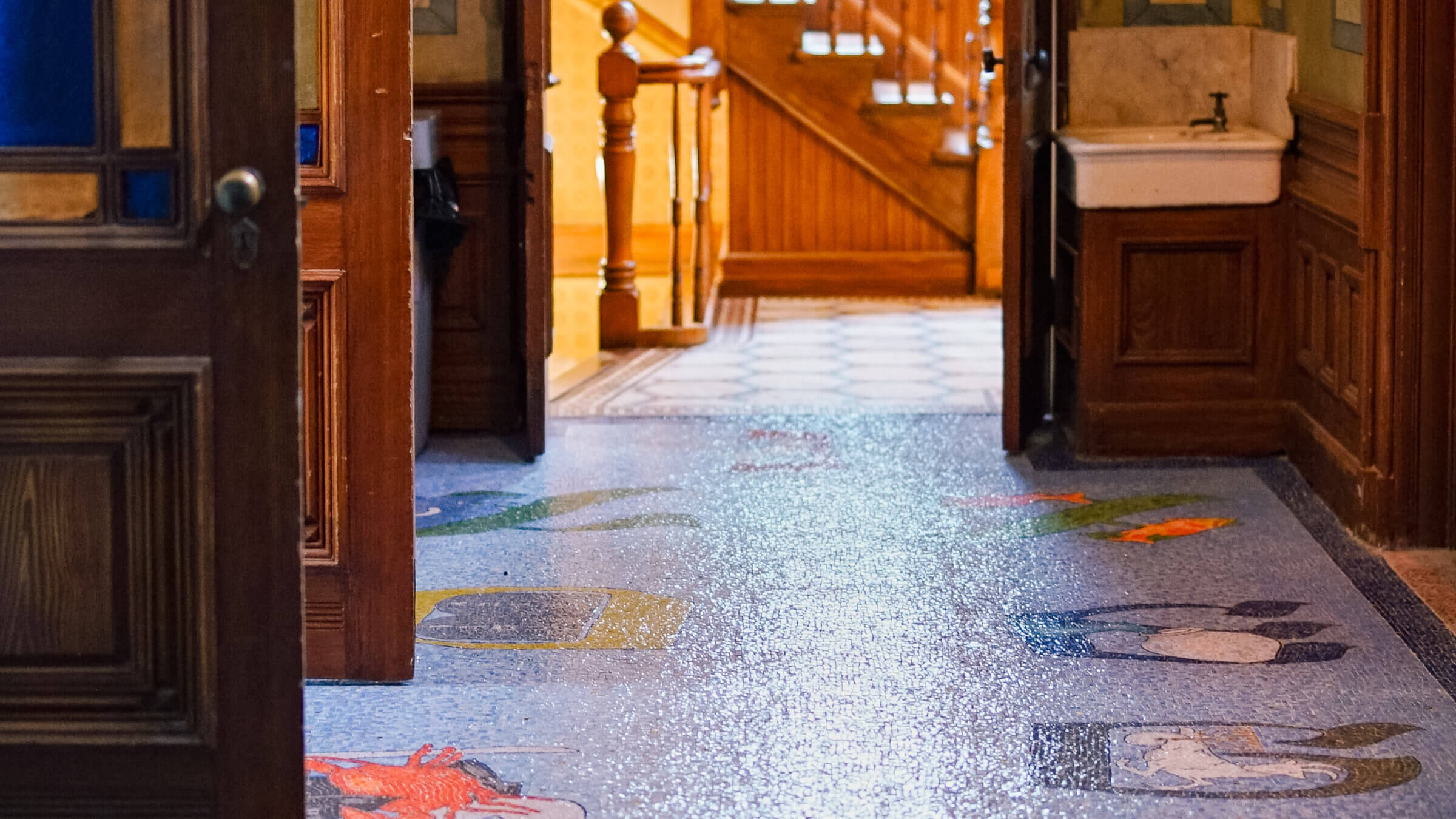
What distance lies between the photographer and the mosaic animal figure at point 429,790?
271cm

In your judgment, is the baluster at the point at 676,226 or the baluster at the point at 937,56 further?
the baluster at the point at 937,56

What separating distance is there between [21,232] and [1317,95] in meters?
3.46

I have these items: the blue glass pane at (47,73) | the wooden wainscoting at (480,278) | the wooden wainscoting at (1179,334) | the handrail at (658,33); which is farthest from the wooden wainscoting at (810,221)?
the blue glass pane at (47,73)

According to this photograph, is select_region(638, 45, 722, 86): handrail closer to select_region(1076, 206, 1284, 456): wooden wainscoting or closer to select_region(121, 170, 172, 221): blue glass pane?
select_region(1076, 206, 1284, 456): wooden wainscoting

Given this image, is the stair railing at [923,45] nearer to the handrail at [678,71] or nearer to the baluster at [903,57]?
the baluster at [903,57]

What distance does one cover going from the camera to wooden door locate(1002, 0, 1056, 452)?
16.8 feet

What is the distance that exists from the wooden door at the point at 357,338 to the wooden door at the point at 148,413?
0.80 meters

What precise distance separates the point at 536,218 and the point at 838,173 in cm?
394

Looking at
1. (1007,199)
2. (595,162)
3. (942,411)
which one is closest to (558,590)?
(1007,199)

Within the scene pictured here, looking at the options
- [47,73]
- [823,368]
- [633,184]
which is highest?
[47,73]

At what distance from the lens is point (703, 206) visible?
24.9ft

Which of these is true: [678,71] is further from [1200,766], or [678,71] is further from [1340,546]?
[1200,766]

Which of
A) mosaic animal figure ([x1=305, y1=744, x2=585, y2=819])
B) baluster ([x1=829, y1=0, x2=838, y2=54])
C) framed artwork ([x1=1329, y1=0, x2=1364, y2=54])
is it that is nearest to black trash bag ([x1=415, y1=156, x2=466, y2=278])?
framed artwork ([x1=1329, y1=0, x2=1364, y2=54])

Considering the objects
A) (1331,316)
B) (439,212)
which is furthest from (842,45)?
(1331,316)
